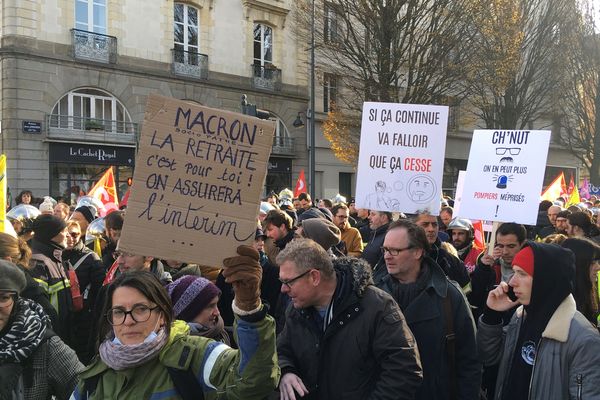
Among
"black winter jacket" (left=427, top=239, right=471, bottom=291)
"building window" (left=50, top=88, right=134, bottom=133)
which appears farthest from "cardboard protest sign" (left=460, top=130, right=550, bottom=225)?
"building window" (left=50, top=88, right=134, bottom=133)

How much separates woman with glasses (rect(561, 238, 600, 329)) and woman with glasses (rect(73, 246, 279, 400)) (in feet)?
6.48

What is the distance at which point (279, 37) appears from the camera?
26844mm

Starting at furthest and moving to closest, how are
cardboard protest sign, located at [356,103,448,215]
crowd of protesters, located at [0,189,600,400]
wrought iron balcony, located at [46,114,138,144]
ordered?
1. wrought iron balcony, located at [46,114,138,144]
2. cardboard protest sign, located at [356,103,448,215]
3. crowd of protesters, located at [0,189,600,400]

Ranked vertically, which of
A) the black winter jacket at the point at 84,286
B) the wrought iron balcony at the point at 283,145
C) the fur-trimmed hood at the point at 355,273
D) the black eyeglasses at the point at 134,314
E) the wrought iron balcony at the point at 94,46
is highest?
the wrought iron balcony at the point at 94,46

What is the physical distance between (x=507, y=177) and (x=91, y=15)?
Result: 19351mm

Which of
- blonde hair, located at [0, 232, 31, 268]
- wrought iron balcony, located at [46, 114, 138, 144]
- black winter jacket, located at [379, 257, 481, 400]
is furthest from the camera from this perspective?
wrought iron balcony, located at [46, 114, 138, 144]

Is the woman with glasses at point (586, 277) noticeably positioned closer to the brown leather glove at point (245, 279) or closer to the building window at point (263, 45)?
the brown leather glove at point (245, 279)

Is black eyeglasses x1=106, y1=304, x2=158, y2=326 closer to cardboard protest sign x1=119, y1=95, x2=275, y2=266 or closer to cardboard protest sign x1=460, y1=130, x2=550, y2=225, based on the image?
cardboard protest sign x1=119, y1=95, x2=275, y2=266

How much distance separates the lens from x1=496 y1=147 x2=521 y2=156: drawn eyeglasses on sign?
543cm

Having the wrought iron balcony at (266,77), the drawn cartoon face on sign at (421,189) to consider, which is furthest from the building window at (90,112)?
the drawn cartoon face on sign at (421,189)

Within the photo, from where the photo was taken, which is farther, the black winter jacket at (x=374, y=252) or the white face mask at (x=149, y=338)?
the black winter jacket at (x=374, y=252)

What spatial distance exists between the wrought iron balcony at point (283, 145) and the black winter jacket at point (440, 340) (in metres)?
23.5

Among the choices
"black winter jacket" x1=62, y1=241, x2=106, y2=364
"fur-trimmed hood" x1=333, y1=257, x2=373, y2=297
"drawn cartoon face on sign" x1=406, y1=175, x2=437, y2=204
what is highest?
"drawn cartoon face on sign" x1=406, y1=175, x2=437, y2=204

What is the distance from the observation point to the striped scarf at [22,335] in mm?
2509
